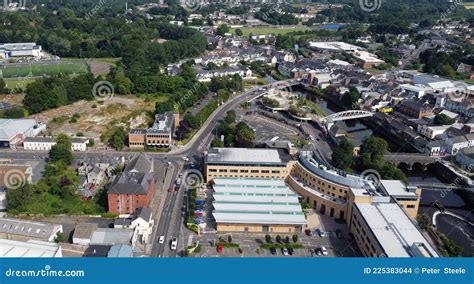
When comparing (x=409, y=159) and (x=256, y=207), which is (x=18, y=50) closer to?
(x=256, y=207)

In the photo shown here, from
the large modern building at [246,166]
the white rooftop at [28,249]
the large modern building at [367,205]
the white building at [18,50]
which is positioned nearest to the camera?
the white rooftop at [28,249]

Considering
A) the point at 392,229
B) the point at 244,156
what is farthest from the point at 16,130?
the point at 392,229

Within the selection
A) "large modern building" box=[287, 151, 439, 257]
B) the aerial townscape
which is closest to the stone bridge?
the aerial townscape

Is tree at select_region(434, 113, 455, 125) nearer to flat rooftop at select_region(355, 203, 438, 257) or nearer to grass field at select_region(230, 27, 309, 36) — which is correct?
flat rooftop at select_region(355, 203, 438, 257)

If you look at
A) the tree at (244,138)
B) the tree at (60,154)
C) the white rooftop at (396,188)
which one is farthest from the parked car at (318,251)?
the tree at (60,154)

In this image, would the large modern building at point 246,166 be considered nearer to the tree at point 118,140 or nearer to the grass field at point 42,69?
the tree at point 118,140

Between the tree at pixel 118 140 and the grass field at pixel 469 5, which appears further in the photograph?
the grass field at pixel 469 5

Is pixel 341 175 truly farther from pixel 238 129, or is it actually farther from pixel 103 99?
pixel 103 99
